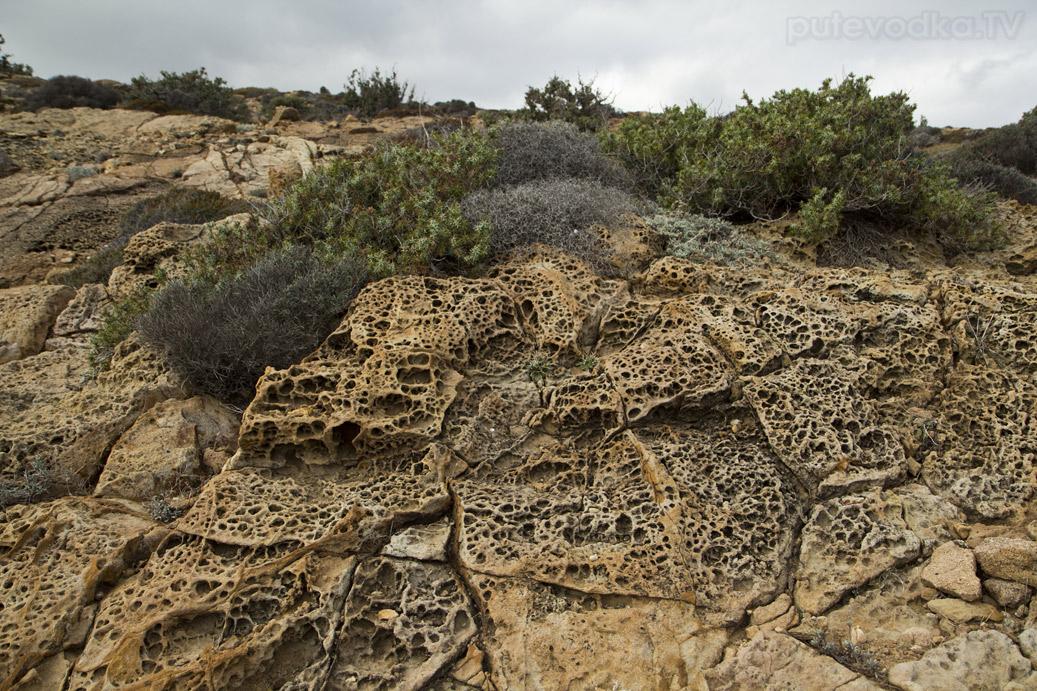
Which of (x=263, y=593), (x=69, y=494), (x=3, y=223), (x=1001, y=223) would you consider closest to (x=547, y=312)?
(x=263, y=593)

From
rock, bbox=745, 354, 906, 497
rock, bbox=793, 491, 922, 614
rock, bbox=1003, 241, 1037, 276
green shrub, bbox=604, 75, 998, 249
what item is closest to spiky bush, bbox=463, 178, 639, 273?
green shrub, bbox=604, 75, 998, 249

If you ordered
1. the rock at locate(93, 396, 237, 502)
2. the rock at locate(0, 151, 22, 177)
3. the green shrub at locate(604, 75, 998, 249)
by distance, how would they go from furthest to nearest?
the rock at locate(0, 151, 22, 177) < the green shrub at locate(604, 75, 998, 249) < the rock at locate(93, 396, 237, 502)

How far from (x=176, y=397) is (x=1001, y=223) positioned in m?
8.18

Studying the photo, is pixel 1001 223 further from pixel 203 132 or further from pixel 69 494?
pixel 203 132

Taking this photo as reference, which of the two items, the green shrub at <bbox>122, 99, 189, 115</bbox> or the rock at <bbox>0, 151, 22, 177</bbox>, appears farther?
the green shrub at <bbox>122, 99, 189, 115</bbox>

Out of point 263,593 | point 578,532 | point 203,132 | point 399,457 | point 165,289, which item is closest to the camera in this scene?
point 263,593

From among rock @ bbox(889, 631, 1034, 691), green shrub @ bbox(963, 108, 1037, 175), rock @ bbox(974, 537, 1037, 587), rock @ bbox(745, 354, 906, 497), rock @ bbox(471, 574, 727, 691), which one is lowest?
rock @ bbox(471, 574, 727, 691)

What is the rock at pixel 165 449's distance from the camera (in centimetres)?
414

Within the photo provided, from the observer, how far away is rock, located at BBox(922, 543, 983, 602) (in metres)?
3.06

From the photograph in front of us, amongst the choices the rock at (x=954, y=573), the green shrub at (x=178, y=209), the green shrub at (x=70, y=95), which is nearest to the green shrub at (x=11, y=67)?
the green shrub at (x=70, y=95)

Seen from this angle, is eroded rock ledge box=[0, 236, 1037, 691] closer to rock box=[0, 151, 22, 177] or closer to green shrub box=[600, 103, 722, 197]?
green shrub box=[600, 103, 722, 197]

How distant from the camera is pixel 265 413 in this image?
4.02 metres

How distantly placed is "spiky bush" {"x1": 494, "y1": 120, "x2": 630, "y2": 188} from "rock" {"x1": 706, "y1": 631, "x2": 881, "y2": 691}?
5214 millimetres

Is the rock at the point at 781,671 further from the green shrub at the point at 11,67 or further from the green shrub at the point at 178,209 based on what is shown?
the green shrub at the point at 11,67
